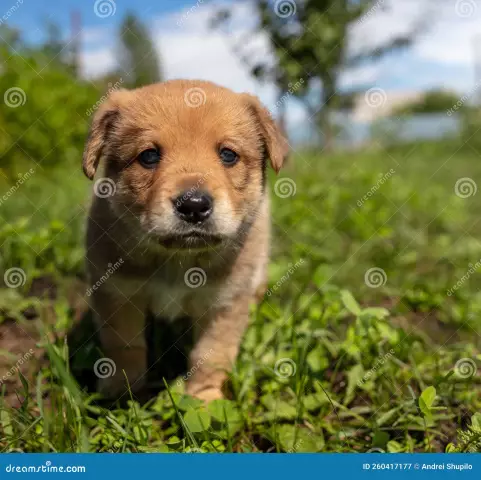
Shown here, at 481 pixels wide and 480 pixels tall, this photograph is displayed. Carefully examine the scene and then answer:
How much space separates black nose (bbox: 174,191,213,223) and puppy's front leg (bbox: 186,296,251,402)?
0.79 m

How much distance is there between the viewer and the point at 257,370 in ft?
9.64

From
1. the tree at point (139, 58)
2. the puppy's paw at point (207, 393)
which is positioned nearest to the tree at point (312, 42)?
the tree at point (139, 58)

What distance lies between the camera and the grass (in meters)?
2.37

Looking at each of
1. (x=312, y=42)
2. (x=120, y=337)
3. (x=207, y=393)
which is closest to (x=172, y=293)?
(x=120, y=337)

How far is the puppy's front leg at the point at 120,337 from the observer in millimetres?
2914

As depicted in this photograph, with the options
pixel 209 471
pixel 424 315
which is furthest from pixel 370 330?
pixel 209 471

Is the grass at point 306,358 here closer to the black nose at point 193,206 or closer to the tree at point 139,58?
the black nose at point 193,206

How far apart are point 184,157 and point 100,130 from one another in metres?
0.58

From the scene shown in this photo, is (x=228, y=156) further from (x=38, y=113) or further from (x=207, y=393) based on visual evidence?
(x=38, y=113)

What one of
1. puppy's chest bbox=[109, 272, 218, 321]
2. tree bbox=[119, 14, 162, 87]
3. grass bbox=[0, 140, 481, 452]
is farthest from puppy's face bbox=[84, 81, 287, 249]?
grass bbox=[0, 140, 481, 452]

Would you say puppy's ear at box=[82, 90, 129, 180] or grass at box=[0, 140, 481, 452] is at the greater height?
puppy's ear at box=[82, 90, 129, 180]

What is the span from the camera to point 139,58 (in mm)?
3834

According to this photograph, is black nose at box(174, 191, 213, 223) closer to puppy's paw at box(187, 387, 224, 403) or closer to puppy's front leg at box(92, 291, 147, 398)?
puppy's front leg at box(92, 291, 147, 398)

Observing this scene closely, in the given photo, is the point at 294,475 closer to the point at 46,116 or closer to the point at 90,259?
the point at 90,259
